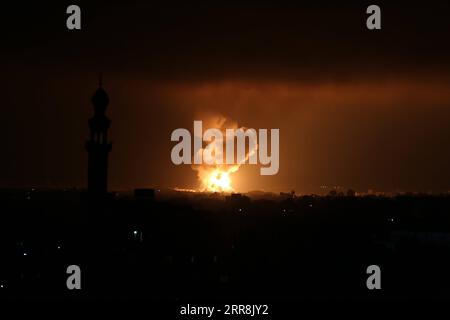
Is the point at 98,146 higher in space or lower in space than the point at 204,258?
higher

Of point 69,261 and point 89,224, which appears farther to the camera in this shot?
point 89,224

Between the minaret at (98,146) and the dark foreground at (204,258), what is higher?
the minaret at (98,146)

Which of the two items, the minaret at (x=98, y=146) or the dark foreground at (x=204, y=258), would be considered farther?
the minaret at (x=98, y=146)

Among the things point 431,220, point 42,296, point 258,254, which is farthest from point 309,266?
point 431,220

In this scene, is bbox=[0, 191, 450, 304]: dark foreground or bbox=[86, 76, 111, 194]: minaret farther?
bbox=[86, 76, 111, 194]: minaret

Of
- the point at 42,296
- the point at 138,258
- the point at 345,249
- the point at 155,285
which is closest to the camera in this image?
the point at 42,296

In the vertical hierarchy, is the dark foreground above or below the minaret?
below
